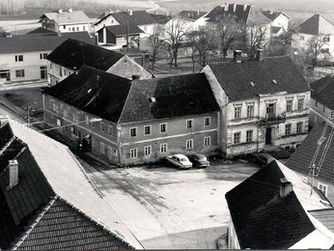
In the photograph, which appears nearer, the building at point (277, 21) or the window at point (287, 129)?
the window at point (287, 129)

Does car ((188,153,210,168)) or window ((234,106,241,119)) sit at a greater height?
window ((234,106,241,119))

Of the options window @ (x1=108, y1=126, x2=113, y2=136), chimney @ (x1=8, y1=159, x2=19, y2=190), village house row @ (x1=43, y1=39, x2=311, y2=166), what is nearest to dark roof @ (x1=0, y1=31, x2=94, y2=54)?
village house row @ (x1=43, y1=39, x2=311, y2=166)

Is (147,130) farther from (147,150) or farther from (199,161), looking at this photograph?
(199,161)

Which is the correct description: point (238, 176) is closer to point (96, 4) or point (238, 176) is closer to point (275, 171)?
point (275, 171)

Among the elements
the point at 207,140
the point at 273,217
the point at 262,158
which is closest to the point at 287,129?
the point at 262,158

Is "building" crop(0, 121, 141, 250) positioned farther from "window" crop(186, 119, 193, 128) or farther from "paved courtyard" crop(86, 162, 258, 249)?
"window" crop(186, 119, 193, 128)

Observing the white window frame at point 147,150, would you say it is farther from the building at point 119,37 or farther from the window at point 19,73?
the building at point 119,37

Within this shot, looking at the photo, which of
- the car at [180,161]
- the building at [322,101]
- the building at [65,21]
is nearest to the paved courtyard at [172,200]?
the car at [180,161]
